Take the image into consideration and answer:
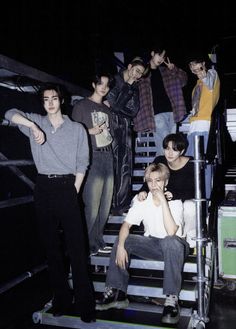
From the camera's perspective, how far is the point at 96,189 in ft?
11.5

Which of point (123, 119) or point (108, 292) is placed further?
point (123, 119)

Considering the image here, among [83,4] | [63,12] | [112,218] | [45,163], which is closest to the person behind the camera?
[45,163]

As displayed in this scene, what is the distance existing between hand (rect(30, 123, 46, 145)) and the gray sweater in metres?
0.12

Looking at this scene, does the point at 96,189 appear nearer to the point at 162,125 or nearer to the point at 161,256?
the point at 161,256

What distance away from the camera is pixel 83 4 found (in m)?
5.62

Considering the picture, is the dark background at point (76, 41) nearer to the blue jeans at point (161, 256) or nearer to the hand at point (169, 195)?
the blue jeans at point (161, 256)

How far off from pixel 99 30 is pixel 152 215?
426cm

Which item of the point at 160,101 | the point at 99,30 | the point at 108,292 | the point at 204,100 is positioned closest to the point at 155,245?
the point at 108,292

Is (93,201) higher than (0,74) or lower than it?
lower

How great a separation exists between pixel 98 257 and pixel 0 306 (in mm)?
1158

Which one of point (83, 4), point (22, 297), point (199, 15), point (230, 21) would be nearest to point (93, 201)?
point (22, 297)

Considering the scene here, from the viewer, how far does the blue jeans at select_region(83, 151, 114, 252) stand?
350 centimetres

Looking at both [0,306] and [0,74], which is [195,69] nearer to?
[0,74]

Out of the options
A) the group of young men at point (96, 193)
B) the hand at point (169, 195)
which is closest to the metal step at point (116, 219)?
the group of young men at point (96, 193)
